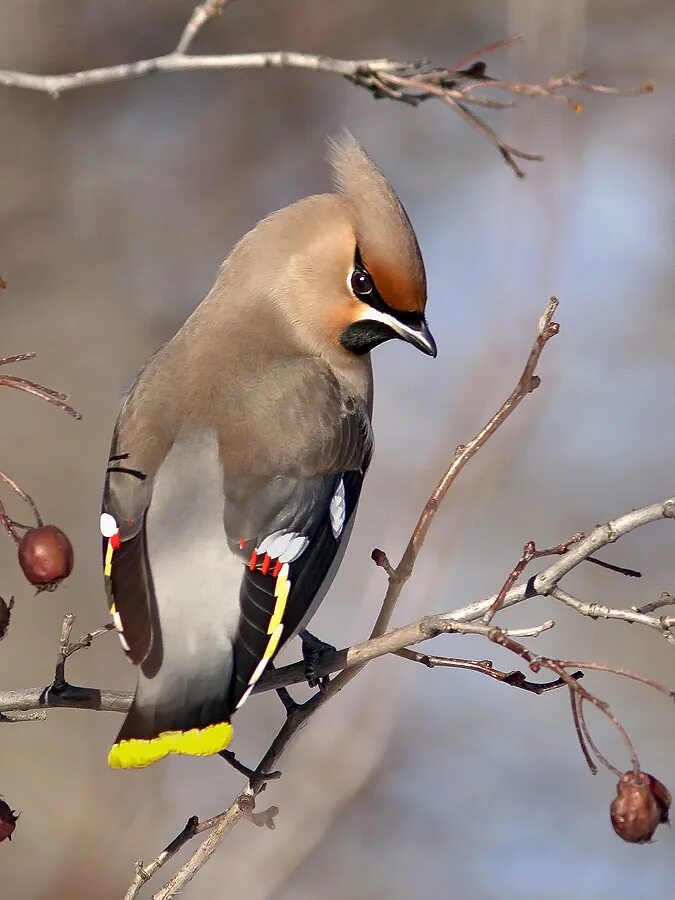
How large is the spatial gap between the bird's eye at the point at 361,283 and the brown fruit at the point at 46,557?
145 centimetres

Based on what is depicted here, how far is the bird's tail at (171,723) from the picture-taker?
9.34 feet

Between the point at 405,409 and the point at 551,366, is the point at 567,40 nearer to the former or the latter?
the point at 551,366

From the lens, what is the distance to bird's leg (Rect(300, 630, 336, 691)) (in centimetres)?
296

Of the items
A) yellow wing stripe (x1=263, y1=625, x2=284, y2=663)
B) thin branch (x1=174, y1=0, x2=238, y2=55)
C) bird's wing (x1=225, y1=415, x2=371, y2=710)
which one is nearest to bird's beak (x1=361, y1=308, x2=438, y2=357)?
bird's wing (x1=225, y1=415, x2=371, y2=710)

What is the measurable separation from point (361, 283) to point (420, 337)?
24cm

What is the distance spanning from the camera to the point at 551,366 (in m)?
4.45

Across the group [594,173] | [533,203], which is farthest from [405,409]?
[533,203]

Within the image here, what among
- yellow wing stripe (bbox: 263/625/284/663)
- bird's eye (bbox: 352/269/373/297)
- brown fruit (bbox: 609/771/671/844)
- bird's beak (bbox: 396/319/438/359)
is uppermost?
bird's eye (bbox: 352/269/373/297)

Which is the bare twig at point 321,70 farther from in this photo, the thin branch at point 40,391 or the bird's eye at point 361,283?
the bird's eye at point 361,283

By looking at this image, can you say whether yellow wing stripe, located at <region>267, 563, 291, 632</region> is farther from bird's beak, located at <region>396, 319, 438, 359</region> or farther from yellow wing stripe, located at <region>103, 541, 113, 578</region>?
bird's beak, located at <region>396, 319, 438, 359</region>

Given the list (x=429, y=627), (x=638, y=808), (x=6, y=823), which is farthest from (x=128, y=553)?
(x=638, y=808)

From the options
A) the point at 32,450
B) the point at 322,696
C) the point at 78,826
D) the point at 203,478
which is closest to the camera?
the point at 322,696

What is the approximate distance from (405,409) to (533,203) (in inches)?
79.5

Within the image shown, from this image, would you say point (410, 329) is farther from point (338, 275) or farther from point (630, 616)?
point (630, 616)
